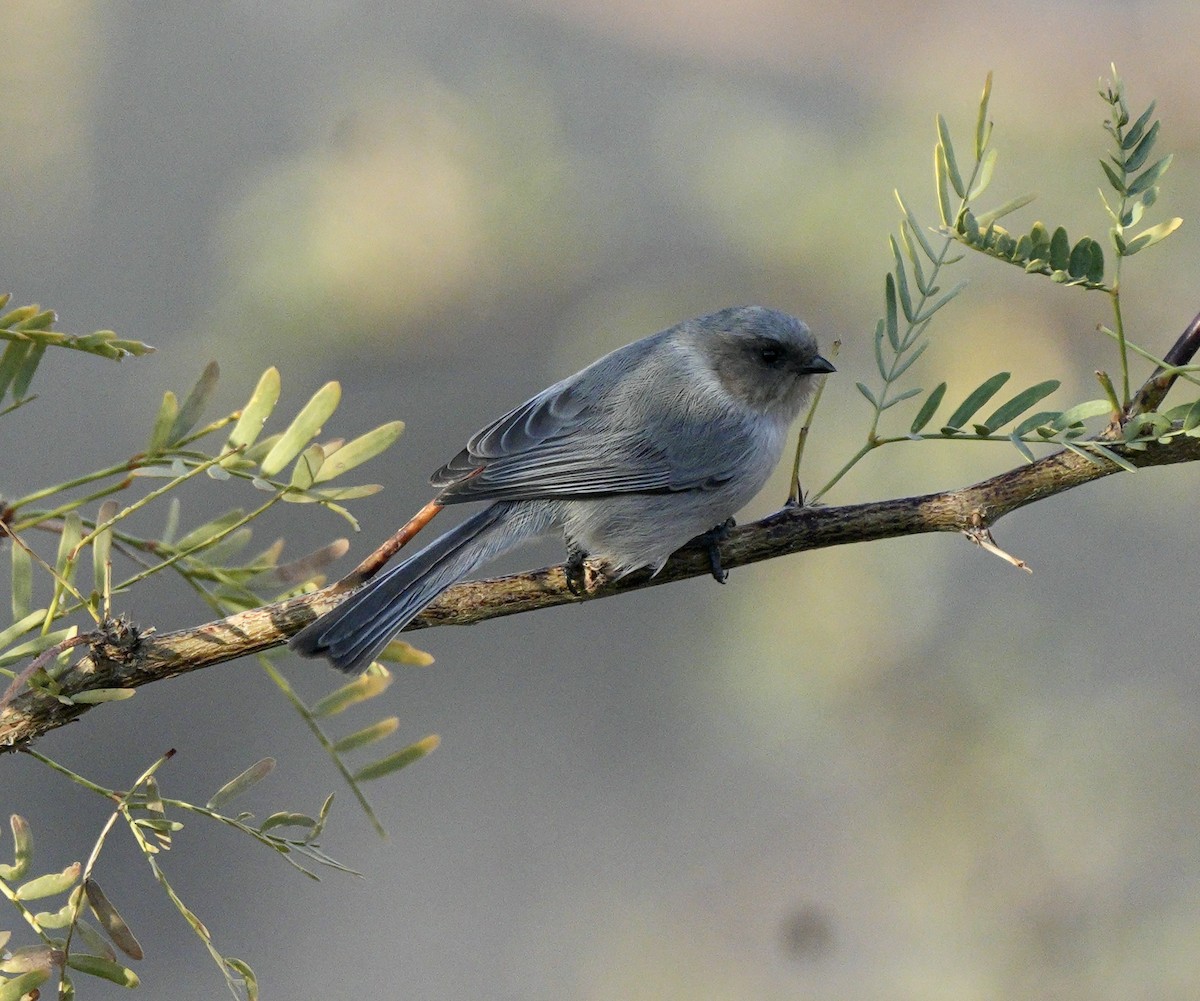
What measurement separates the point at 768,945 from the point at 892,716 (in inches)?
19.5

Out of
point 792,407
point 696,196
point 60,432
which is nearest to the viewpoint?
point 792,407

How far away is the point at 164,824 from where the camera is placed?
2.71 feet

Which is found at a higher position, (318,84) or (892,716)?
(318,84)

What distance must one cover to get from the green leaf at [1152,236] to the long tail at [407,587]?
0.68 meters

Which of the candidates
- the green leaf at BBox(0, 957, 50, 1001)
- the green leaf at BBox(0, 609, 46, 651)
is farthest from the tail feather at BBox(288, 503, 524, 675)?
the green leaf at BBox(0, 957, 50, 1001)

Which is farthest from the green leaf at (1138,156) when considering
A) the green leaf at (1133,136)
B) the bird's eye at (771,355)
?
the bird's eye at (771,355)

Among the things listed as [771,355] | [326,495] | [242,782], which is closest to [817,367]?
[771,355]

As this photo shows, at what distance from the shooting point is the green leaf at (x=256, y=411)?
905 mm

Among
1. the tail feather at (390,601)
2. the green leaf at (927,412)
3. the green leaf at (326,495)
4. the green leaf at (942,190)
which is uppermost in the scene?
the green leaf at (942,190)

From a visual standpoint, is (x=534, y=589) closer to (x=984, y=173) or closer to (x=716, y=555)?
(x=716, y=555)

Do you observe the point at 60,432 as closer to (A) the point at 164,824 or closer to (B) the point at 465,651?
(B) the point at 465,651

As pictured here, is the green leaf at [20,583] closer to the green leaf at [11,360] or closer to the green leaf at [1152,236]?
the green leaf at [11,360]

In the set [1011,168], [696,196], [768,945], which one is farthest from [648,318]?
[768,945]

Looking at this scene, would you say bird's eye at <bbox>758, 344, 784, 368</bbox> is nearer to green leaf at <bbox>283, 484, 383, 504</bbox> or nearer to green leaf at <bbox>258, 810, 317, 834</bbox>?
green leaf at <bbox>283, 484, 383, 504</bbox>
